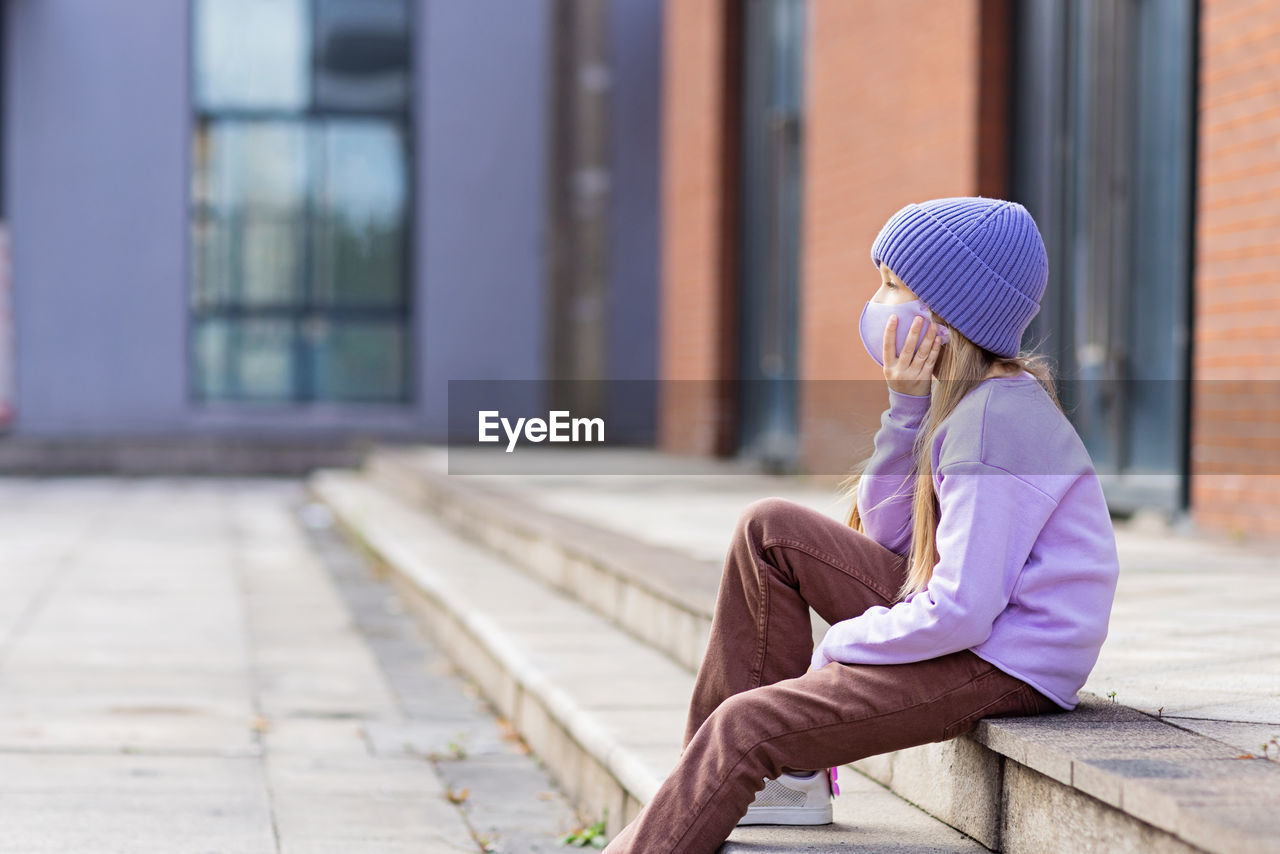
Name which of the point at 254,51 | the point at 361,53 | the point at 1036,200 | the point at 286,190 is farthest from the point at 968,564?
the point at 254,51

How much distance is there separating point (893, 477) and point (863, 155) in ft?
22.8

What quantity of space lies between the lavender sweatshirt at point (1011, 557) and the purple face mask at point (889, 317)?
14 centimetres

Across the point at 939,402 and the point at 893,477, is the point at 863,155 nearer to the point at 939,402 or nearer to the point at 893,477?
the point at 893,477

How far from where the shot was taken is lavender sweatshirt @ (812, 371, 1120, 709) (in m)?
2.51

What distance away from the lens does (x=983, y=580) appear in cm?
250

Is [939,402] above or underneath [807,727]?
above

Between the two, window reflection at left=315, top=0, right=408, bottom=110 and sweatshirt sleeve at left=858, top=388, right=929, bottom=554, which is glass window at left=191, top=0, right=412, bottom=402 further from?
sweatshirt sleeve at left=858, top=388, right=929, bottom=554

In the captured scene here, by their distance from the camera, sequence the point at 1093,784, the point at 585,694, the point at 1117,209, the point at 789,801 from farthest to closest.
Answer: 1. the point at 1117,209
2. the point at 585,694
3. the point at 789,801
4. the point at 1093,784

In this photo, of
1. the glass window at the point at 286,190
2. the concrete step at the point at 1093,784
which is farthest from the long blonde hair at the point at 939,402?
the glass window at the point at 286,190

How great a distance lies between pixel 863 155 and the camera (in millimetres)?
9531

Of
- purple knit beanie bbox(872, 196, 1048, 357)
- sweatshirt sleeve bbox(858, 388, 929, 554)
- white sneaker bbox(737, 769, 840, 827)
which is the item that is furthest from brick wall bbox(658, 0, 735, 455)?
purple knit beanie bbox(872, 196, 1048, 357)

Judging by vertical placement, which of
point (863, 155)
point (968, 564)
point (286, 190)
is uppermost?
point (286, 190)

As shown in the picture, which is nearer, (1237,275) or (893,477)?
(893,477)

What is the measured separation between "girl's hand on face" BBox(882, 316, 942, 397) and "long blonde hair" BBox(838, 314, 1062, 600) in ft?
0.07
